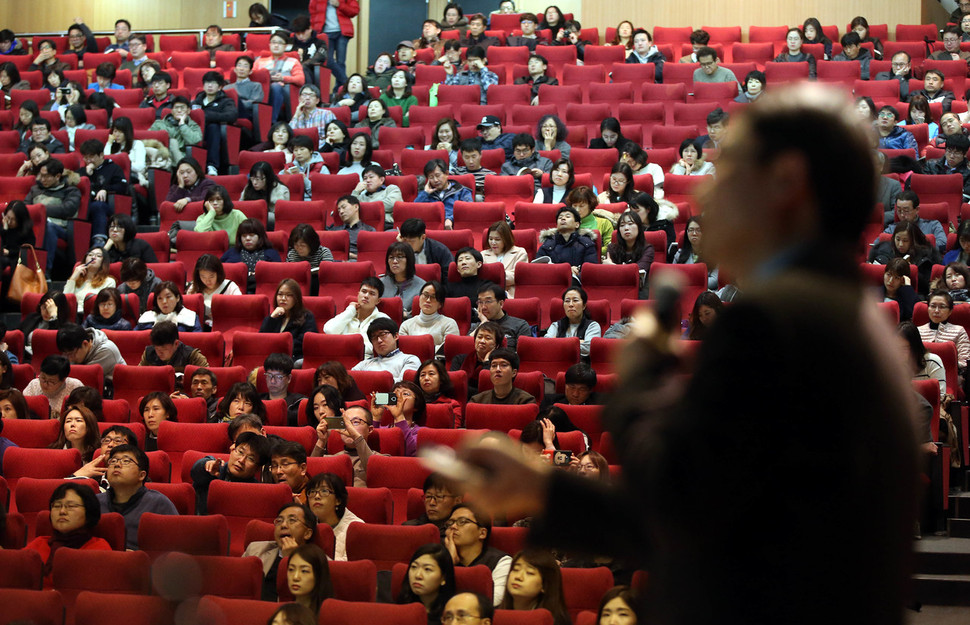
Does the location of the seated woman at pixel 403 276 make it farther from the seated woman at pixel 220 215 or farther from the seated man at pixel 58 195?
the seated man at pixel 58 195

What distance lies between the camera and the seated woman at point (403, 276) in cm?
523

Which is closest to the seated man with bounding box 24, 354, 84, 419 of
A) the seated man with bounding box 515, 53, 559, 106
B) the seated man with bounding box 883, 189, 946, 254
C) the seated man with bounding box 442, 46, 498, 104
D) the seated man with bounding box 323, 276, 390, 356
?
the seated man with bounding box 323, 276, 390, 356

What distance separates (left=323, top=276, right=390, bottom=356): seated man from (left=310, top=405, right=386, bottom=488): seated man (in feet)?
3.45

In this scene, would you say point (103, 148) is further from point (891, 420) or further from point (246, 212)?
point (891, 420)

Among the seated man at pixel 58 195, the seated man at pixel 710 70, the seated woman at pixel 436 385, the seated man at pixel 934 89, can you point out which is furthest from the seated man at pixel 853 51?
the seated man at pixel 58 195

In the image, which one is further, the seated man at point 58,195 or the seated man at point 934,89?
the seated man at point 934,89

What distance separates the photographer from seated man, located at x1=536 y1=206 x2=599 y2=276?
5.54m

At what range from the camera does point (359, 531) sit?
322cm

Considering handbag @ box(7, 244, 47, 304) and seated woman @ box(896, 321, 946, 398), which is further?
handbag @ box(7, 244, 47, 304)

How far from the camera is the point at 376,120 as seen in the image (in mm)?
7441

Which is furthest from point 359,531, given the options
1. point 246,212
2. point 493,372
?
point 246,212

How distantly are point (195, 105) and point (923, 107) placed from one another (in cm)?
478

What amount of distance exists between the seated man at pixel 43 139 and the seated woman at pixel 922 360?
5315 millimetres

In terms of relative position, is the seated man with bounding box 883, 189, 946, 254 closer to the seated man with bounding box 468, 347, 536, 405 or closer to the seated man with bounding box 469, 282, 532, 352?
the seated man with bounding box 469, 282, 532, 352
